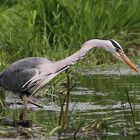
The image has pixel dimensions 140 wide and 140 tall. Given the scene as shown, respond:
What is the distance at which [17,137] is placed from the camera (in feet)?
20.1

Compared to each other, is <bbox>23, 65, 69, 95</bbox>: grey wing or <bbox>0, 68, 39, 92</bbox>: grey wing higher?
<bbox>0, 68, 39, 92</bbox>: grey wing

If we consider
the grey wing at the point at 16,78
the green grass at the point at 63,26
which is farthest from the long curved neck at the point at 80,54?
the green grass at the point at 63,26

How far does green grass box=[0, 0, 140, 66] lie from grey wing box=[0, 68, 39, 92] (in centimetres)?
329

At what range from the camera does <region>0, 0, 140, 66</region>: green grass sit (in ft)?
38.7

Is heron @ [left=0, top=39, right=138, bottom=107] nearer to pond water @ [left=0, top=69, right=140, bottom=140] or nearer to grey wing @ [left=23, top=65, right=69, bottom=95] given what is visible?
grey wing @ [left=23, top=65, right=69, bottom=95]

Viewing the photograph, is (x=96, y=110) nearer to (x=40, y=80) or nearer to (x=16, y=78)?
(x=40, y=80)

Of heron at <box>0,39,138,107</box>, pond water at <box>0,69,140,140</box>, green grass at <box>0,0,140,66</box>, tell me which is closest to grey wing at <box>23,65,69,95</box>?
heron at <box>0,39,138,107</box>

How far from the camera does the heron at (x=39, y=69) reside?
7207 millimetres

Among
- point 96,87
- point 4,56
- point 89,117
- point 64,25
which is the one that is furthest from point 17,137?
point 64,25

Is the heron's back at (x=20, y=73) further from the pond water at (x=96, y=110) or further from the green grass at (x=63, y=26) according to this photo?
the green grass at (x=63, y=26)

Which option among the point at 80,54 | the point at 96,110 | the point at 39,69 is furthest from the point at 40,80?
the point at 96,110

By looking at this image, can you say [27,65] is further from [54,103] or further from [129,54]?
[129,54]

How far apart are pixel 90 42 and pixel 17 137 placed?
155 cm

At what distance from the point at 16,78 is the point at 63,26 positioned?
16.0ft
